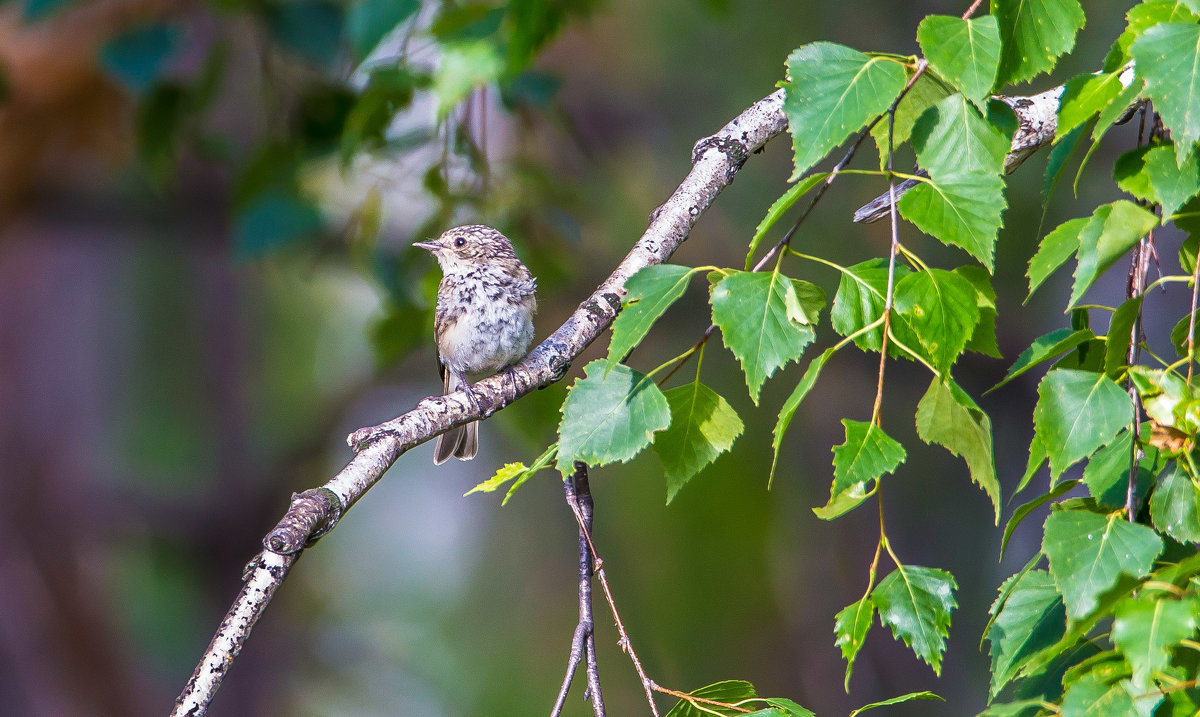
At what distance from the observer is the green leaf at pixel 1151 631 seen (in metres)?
1.01

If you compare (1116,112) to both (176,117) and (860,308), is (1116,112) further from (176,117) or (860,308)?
(176,117)

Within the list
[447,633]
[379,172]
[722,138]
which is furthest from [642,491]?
[722,138]

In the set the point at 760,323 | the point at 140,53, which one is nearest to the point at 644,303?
the point at 760,323

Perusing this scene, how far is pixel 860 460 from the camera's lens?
1.29 metres

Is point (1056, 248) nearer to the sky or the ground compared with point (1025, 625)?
nearer to the sky

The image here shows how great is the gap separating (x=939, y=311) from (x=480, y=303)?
2.13 meters

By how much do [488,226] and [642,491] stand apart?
12.6 feet

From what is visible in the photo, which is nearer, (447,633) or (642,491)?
(642,491)

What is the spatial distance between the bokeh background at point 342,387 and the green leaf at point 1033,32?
268cm

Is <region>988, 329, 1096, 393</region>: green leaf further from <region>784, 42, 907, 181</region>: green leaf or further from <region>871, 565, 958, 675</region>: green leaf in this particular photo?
<region>784, 42, 907, 181</region>: green leaf

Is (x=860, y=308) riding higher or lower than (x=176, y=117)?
lower

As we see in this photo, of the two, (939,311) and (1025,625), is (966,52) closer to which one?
(939,311)

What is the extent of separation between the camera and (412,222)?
508 cm

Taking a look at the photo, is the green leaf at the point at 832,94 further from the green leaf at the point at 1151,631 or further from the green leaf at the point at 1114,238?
the green leaf at the point at 1151,631
